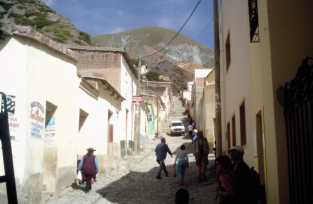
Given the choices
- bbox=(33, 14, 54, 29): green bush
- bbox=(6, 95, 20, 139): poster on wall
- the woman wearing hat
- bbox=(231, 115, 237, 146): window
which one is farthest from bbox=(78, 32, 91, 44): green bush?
bbox=(6, 95, 20, 139): poster on wall

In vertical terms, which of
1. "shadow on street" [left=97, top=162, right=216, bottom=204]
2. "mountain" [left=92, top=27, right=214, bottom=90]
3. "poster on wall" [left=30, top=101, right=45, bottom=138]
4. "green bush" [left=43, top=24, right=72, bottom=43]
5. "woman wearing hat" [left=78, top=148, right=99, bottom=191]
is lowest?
"shadow on street" [left=97, top=162, right=216, bottom=204]

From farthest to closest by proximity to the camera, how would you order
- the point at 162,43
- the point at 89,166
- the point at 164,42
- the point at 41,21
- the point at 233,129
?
the point at 164,42, the point at 162,43, the point at 41,21, the point at 89,166, the point at 233,129

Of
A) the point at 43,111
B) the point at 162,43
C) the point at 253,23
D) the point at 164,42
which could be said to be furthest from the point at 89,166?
the point at 164,42

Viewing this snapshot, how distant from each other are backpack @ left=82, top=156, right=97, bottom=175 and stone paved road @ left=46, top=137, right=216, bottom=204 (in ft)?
2.22

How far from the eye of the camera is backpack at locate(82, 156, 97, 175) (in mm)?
14625

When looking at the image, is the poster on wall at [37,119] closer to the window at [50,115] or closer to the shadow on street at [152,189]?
the window at [50,115]

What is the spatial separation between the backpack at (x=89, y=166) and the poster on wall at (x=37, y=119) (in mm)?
2818

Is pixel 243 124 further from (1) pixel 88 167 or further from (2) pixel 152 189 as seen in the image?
(1) pixel 88 167

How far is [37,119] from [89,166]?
133 inches

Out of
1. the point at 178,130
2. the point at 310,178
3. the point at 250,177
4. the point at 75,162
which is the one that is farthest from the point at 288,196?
the point at 178,130

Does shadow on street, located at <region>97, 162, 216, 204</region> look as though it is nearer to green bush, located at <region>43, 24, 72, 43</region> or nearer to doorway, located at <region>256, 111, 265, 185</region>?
doorway, located at <region>256, 111, 265, 185</region>

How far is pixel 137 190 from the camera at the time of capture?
15.2 meters

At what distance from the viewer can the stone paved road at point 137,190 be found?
515 inches

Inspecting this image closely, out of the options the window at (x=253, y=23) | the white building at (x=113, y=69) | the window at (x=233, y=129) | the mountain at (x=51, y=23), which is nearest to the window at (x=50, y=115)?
the window at (x=233, y=129)
